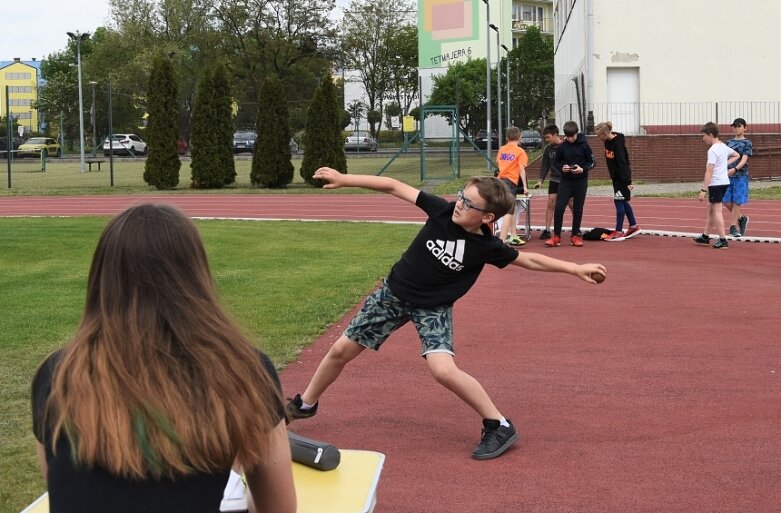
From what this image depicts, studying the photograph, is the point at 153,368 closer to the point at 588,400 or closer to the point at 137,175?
the point at 588,400

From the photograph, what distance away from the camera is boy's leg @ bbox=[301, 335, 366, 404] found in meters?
6.12

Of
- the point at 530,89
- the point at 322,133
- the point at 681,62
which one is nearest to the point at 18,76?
the point at 530,89

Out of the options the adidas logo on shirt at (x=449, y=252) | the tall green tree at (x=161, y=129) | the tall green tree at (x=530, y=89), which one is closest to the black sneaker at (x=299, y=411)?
the adidas logo on shirt at (x=449, y=252)

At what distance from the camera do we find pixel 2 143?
190 feet

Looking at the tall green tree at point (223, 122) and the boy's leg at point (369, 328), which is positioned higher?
the tall green tree at point (223, 122)

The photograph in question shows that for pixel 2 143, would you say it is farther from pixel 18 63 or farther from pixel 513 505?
pixel 18 63

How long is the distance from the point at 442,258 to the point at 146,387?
137 inches

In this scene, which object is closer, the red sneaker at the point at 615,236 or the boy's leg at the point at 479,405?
the boy's leg at the point at 479,405

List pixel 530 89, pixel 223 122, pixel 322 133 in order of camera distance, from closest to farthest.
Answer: pixel 322 133 → pixel 223 122 → pixel 530 89

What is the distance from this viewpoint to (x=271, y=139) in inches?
1320

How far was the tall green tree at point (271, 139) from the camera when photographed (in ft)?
110

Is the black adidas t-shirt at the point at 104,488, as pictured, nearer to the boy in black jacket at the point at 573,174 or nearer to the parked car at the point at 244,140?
the boy in black jacket at the point at 573,174

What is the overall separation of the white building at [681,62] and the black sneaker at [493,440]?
32.0 m

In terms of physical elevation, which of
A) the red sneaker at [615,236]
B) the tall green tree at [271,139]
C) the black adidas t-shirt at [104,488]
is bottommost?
the red sneaker at [615,236]
